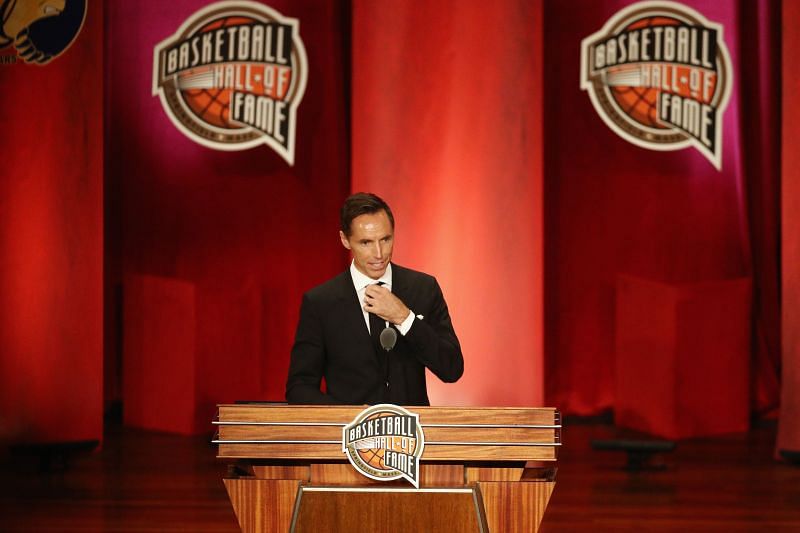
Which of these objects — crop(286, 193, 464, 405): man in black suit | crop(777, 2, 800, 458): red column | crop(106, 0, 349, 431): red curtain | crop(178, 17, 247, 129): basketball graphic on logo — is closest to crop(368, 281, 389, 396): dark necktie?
crop(286, 193, 464, 405): man in black suit

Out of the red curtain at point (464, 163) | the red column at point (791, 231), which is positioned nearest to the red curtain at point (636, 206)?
the red column at point (791, 231)

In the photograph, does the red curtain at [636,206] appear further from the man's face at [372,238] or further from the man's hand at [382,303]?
the man's hand at [382,303]

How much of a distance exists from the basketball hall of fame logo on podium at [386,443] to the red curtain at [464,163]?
3.25 metres

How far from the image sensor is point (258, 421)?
5.87 ft

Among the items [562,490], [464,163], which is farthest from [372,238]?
[464,163]

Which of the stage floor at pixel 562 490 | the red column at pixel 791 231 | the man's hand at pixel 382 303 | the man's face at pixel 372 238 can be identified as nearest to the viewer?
the man's hand at pixel 382 303

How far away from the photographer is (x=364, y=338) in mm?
2246

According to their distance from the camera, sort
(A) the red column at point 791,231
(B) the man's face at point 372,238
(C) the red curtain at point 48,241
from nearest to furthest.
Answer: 1. (B) the man's face at point 372,238
2. (A) the red column at point 791,231
3. (C) the red curtain at point 48,241

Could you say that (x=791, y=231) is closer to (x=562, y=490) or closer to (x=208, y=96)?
(x=562, y=490)

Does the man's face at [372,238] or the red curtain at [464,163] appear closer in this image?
the man's face at [372,238]

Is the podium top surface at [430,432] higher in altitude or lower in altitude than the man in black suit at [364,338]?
lower

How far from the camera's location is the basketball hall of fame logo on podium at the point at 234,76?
18.9ft

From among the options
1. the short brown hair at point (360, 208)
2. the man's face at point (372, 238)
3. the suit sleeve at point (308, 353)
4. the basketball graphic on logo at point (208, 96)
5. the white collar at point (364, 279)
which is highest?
the basketball graphic on logo at point (208, 96)

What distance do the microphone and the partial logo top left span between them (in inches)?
149
